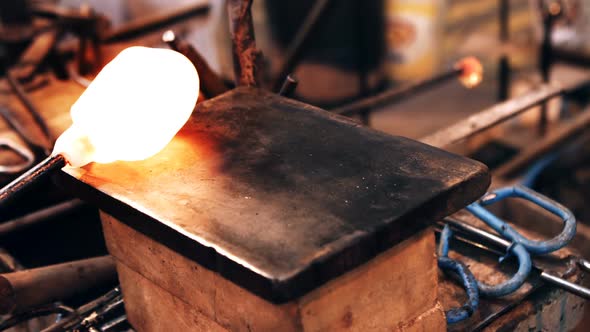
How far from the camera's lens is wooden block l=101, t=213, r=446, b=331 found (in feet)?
6.74

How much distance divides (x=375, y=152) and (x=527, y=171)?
4.51 meters

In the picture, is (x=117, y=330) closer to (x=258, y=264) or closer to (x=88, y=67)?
(x=258, y=264)

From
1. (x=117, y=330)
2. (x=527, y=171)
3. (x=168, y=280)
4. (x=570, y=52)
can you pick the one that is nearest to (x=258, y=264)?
(x=168, y=280)

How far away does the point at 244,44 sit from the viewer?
3.27 metres

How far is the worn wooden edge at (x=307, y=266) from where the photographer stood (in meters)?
1.84

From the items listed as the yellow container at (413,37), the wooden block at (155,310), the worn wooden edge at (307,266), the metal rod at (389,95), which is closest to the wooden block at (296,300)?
the wooden block at (155,310)

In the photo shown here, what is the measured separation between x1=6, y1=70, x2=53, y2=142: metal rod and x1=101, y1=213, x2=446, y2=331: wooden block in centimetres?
189

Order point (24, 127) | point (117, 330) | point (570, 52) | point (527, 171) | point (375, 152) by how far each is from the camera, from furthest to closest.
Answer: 1. point (570, 52)
2. point (527, 171)
3. point (24, 127)
4. point (117, 330)
5. point (375, 152)

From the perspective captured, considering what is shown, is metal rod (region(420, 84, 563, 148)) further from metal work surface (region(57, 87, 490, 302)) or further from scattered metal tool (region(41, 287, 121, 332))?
scattered metal tool (region(41, 287, 121, 332))

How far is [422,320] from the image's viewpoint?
2.38 m

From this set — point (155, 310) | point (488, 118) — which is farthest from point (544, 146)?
point (155, 310)

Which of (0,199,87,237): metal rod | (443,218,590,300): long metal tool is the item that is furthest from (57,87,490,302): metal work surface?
(0,199,87,237): metal rod

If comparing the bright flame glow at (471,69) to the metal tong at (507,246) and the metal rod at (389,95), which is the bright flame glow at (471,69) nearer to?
the metal rod at (389,95)

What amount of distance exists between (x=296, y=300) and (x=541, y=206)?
1.32 metres
